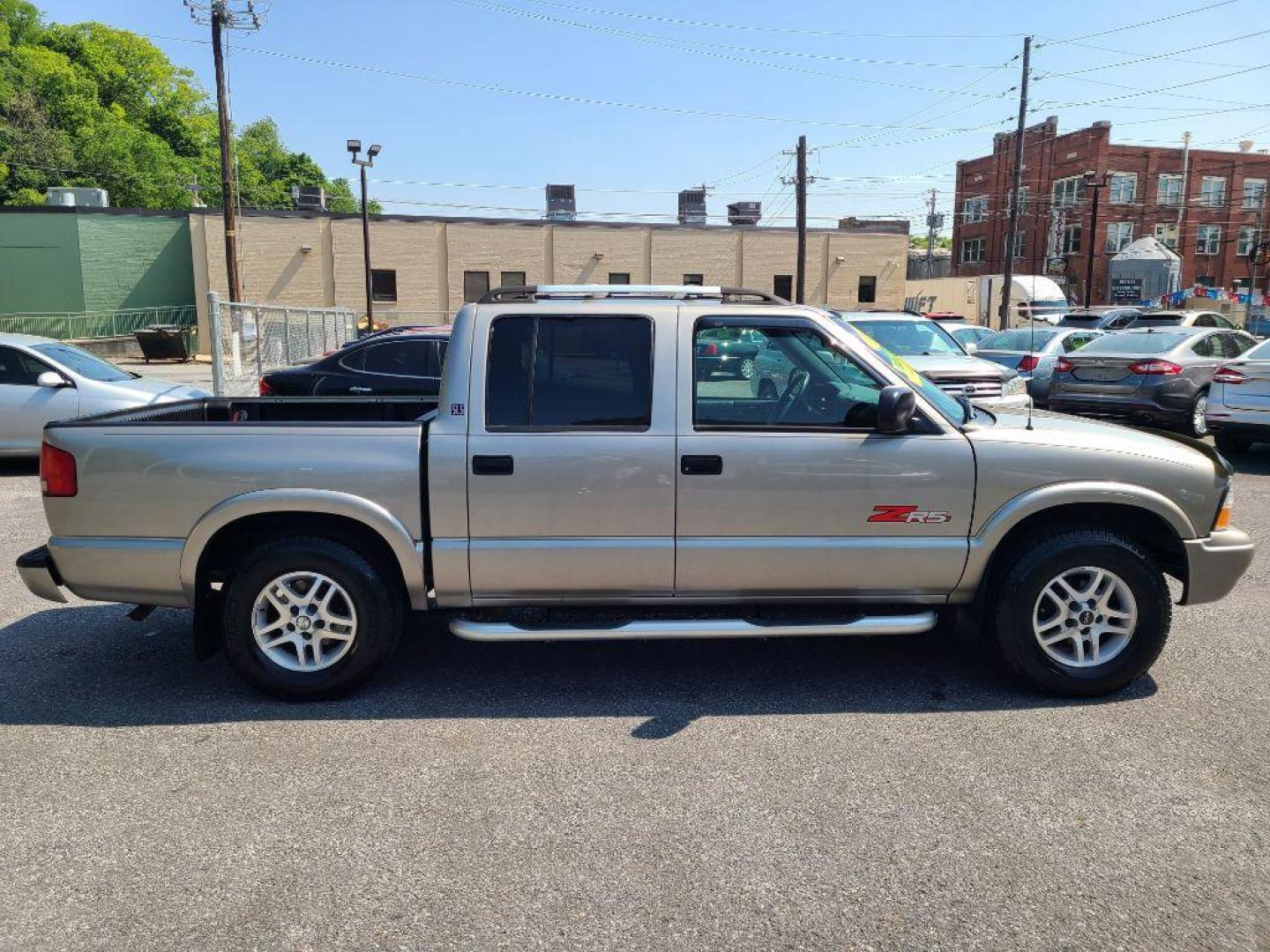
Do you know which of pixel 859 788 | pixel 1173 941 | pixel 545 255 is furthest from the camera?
pixel 545 255

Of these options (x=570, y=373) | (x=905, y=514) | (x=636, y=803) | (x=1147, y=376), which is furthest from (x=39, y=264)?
(x=636, y=803)

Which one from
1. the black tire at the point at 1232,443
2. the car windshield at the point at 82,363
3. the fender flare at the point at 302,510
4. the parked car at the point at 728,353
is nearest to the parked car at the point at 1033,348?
the black tire at the point at 1232,443

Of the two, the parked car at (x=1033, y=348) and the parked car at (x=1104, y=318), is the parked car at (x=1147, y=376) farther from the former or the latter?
the parked car at (x=1104, y=318)

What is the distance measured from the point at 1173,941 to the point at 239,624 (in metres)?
3.77

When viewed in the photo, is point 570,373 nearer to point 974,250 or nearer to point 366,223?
point 366,223

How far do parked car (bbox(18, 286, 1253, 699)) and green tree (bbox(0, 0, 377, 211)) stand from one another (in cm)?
6116

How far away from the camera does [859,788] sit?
12.0 ft

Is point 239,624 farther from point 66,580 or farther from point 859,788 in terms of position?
point 859,788

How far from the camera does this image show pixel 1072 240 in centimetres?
5706

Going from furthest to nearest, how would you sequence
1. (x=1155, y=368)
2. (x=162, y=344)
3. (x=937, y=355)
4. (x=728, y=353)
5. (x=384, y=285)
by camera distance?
(x=384, y=285) → (x=162, y=344) → (x=1155, y=368) → (x=937, y=355) → (x=728, y=353)

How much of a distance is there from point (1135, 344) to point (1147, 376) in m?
0.86

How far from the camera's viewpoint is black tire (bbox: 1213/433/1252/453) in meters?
11.3

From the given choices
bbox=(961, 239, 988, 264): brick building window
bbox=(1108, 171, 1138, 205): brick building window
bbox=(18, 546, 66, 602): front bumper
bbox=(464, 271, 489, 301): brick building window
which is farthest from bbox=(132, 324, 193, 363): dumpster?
bbox=(961, 239, 988, 264): brick building window

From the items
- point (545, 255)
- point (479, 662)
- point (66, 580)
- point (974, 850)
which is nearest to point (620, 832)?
point (974, 850)
